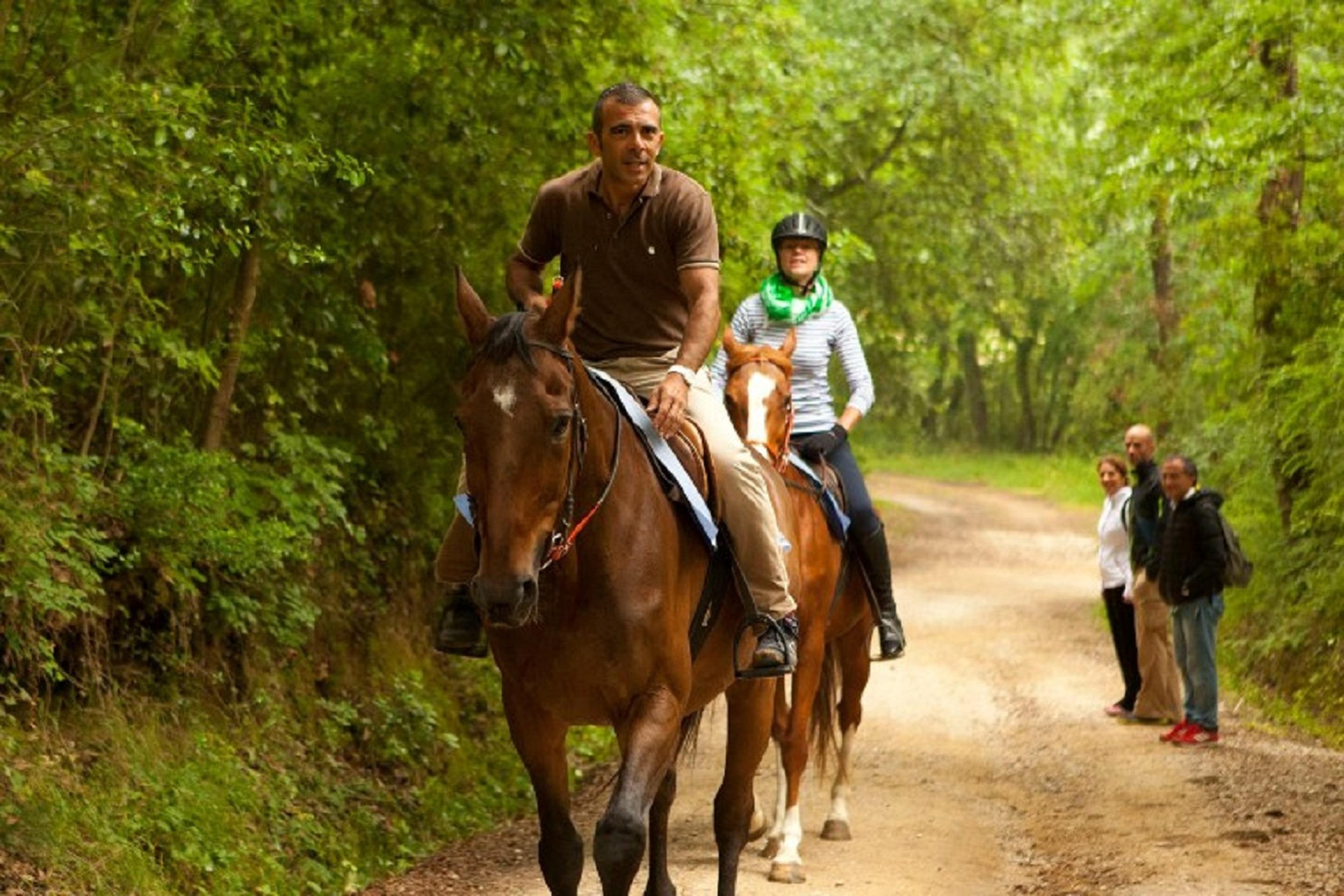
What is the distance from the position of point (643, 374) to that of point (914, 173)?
799 inches

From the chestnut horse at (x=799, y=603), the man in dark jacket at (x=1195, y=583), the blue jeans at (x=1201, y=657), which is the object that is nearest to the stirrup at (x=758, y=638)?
the chestnut horse at (x=799, y=603)

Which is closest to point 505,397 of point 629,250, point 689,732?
point 629,250

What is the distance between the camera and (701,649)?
680 cm

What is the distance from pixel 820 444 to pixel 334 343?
344 cm

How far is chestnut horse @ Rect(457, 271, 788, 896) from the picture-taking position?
5363mm

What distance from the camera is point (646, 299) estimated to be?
22.4ft

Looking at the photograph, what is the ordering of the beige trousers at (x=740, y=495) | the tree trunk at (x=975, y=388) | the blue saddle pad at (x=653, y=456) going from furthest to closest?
the tree trunk at (x=975, y=388)
the beige trousers at (x=740, y=495)
the blue saddle pad at (x=653, y=456)

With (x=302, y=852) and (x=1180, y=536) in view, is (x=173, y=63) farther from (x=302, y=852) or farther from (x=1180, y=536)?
(x=1180, y=536)

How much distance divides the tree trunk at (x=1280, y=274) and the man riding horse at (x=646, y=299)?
28.1ft

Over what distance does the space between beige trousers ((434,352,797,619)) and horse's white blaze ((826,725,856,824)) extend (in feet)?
11.4

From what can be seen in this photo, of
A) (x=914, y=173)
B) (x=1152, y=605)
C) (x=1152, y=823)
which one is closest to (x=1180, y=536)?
(x=1152, y=605)

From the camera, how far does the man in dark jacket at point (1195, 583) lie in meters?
13.4

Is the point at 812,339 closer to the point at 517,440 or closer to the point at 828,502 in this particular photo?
the point at 828,502

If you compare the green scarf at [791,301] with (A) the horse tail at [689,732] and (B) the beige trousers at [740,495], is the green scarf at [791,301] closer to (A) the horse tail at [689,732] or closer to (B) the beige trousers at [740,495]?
(A) the horse tail at [689,732]
